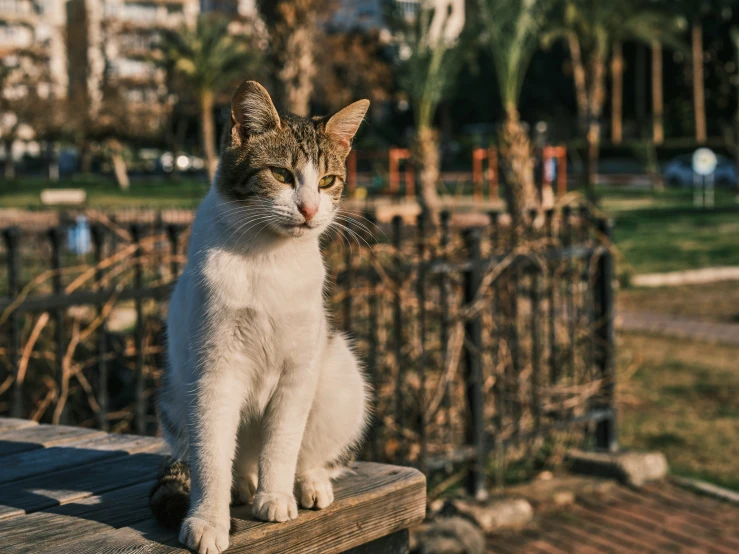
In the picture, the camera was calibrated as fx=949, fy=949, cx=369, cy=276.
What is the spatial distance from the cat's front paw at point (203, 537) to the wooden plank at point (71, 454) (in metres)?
0.80

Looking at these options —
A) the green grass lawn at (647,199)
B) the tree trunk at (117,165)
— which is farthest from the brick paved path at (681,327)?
the tree trunk at (117,165)

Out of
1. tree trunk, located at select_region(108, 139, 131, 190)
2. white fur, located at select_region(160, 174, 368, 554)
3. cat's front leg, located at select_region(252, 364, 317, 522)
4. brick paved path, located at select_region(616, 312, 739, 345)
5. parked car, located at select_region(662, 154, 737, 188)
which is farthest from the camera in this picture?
tree trunk, located at select_region(108, 139, 131, 190)

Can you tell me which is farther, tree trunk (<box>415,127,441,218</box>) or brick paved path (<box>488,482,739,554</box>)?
tree trunk (<box>415,127,441,218</box>)

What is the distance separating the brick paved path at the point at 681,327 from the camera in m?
10.1

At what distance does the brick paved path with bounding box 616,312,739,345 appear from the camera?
10122mm

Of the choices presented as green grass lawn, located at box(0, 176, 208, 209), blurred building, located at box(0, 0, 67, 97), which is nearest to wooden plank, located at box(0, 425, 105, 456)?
green grass lawn, located at box(0, 176, 208, 209)

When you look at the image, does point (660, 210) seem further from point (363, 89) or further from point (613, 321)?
point (363, 89)

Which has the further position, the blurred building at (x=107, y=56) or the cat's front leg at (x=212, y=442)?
the blurred building at (x=107, y=56)

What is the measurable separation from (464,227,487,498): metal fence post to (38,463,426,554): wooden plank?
2.95 m

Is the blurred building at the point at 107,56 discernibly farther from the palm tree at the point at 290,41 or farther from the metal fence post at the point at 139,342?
the metal fence post at the point at 139,342

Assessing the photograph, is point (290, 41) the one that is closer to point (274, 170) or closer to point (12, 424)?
point (12, 424)

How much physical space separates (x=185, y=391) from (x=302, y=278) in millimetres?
387

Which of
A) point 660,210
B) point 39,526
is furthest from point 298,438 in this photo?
point 660,210

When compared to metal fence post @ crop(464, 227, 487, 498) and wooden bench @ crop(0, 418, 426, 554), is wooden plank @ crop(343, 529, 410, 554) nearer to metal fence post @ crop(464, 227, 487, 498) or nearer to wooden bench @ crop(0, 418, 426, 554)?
wooden bench @ crop(0, 418, 426, 554)
